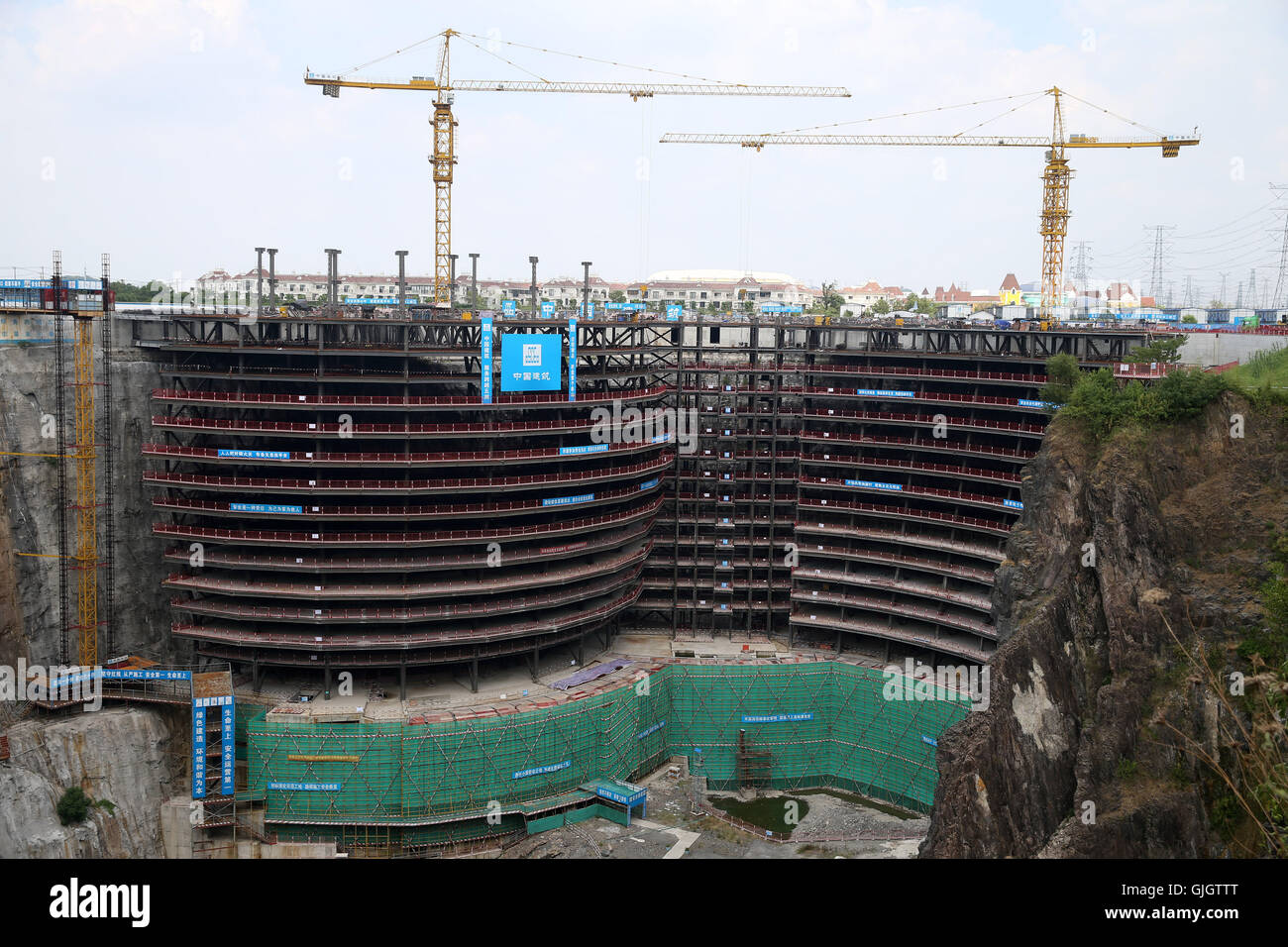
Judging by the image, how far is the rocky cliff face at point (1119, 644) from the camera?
181 ft

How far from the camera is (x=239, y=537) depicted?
9019cm

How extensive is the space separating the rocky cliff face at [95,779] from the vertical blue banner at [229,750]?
6401 millimetres

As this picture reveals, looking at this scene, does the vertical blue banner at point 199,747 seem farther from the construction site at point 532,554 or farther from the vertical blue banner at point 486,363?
the vertical blue banner at point 486,363

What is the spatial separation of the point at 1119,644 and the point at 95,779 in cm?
7358

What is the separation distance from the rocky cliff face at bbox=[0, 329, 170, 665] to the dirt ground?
41195 millimetres

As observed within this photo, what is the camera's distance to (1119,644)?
6281cm

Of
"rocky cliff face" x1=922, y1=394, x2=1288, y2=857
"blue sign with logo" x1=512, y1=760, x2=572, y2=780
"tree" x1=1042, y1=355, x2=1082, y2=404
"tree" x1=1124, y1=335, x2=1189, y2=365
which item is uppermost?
"tree" x1=1124, y1=335, x2=1189, y2=365

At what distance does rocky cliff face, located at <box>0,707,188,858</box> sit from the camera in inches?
3123

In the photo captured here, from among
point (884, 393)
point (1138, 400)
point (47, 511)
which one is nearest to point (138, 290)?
point (47, 511)

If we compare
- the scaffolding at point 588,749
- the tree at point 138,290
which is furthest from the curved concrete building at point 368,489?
the tree at point 138,290

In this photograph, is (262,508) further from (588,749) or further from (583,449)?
(588,749)
